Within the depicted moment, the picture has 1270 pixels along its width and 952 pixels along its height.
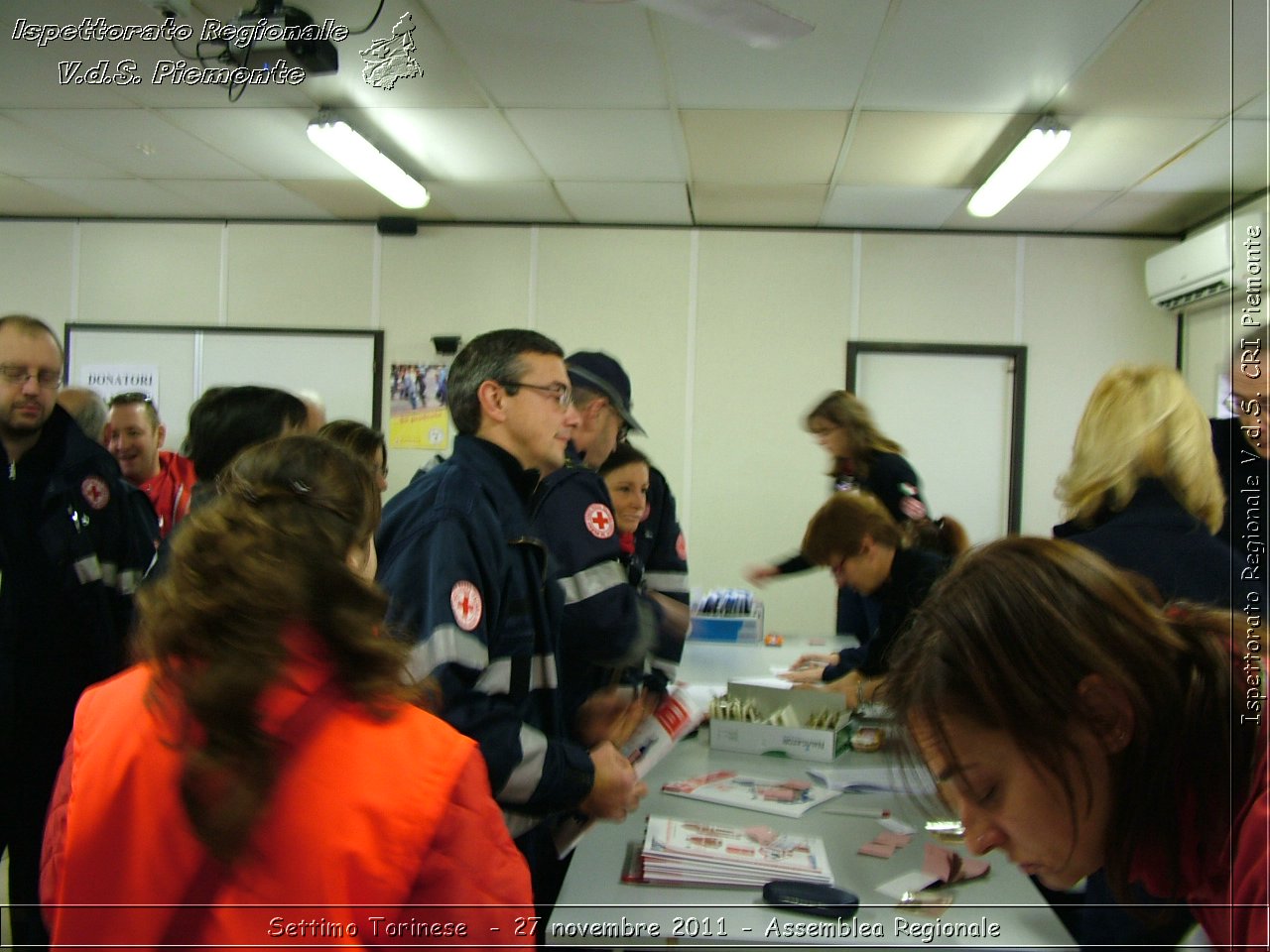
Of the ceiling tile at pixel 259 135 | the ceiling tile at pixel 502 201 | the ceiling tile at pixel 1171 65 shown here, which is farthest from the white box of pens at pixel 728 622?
the ceiling tile at pixel 259 135

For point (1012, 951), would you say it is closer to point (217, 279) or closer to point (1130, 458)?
point (1130, 458)

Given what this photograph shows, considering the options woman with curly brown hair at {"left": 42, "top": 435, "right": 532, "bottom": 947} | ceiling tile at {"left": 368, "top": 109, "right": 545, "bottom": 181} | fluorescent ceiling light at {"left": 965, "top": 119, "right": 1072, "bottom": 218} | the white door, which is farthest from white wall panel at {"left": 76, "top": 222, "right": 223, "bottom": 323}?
the white door

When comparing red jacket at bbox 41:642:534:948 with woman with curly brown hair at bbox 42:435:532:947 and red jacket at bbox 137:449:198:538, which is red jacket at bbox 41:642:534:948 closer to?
woman with curly brown hair at bbox 42:435:532:947

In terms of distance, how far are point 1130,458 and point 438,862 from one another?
1146 millimetres

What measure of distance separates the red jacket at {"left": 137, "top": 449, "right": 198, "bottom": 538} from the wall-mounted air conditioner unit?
3.67m

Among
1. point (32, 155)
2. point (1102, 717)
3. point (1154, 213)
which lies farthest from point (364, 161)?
point (1154, 213)

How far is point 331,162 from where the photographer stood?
9.75 feet

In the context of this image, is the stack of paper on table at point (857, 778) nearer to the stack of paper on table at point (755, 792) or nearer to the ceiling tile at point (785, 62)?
the stack of paper on table at point (755, 792)

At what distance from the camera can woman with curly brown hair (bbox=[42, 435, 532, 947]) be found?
584 millimetres

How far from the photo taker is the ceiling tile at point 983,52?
1992 mm

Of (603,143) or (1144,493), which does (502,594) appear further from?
(603,143)

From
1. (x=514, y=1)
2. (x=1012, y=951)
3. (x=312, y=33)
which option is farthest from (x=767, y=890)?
(x=514, y=1)

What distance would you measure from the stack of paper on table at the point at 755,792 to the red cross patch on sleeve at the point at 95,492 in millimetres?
1208

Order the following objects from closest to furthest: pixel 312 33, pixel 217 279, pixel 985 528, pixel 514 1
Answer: pixel 312 33 → pixel 514 1 → pixel 217 279 → pixel 985 528
